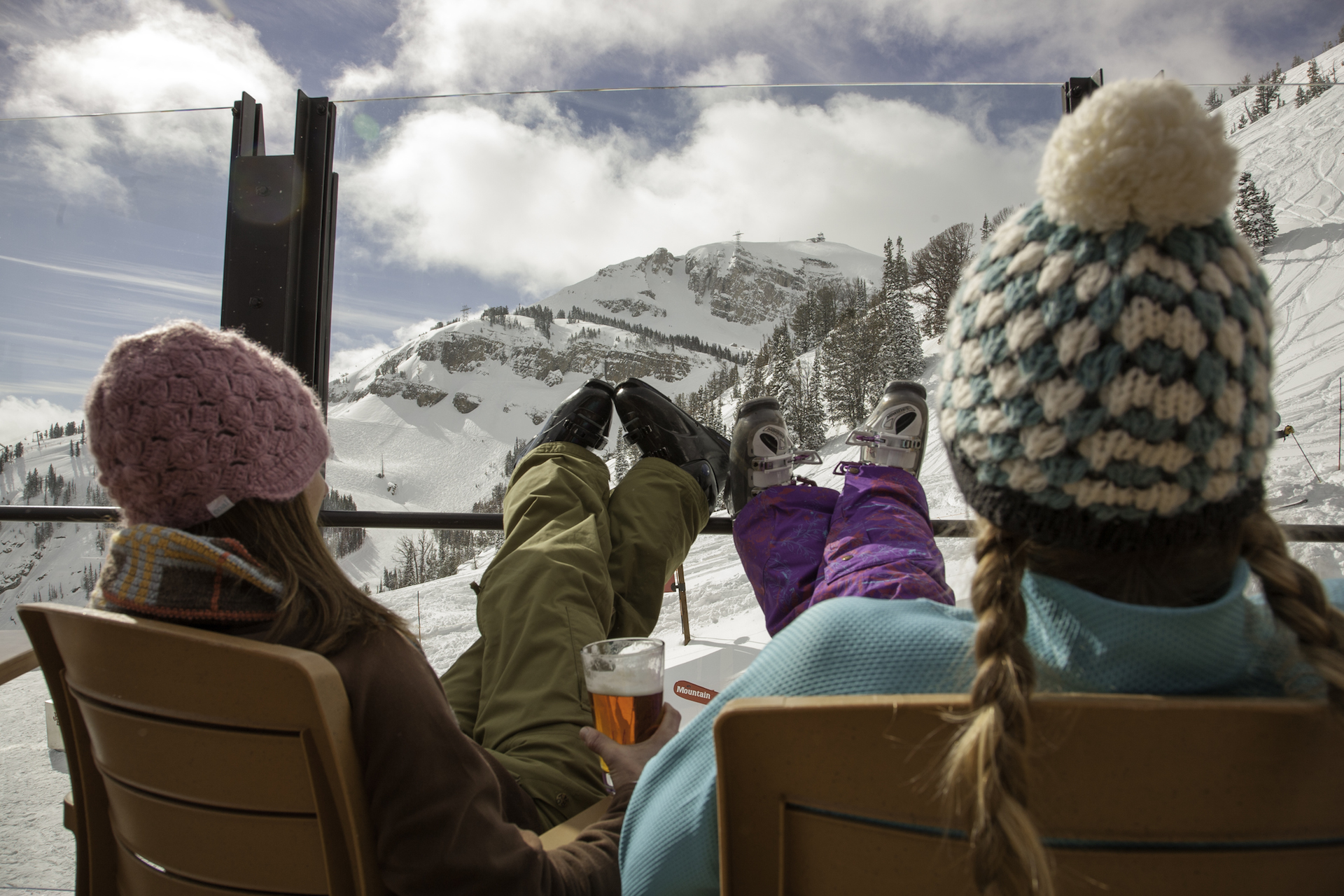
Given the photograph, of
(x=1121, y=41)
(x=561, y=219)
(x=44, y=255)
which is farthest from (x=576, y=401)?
(x=44, y=255)

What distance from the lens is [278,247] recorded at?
7.63ft

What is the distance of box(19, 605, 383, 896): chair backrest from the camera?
677 mm

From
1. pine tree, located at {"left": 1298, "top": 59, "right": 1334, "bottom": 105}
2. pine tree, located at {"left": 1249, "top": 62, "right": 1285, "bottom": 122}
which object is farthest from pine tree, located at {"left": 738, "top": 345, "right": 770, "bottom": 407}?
pine tree, located at {"left": 1298, "top": 59, "right": 1334, "bottom": 105}

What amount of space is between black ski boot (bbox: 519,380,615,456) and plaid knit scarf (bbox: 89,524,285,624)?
133 cm

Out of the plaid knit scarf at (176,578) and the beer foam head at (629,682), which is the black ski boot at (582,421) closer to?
the beer foam head at (629,682)

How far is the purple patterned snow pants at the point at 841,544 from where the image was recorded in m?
1.27

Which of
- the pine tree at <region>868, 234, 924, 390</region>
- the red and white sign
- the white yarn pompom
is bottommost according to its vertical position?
the red and white sign

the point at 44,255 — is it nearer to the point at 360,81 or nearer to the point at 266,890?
the point at 360,81

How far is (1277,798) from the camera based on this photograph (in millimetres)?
454

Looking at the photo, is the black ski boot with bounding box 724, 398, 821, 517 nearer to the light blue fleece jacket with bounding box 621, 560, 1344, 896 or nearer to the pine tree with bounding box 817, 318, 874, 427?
the pine tree with bounding box 817, 318, 874, 427

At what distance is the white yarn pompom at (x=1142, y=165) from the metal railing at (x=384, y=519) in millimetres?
1553

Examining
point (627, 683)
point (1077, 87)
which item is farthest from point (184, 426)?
point (1077, 87)

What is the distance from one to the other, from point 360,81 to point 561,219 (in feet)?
3.30

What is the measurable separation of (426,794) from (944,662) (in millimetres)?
567
